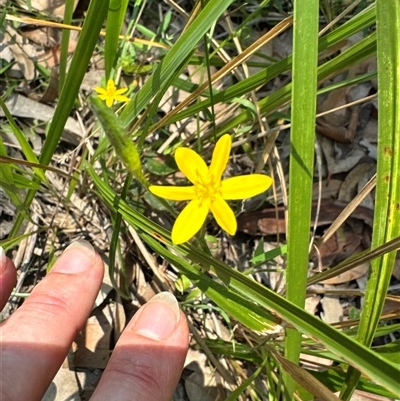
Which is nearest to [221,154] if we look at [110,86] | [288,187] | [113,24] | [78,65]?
[288,187]

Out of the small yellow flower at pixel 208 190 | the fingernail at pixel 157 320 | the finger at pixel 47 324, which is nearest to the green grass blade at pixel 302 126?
the small yellow flower at pixel 208 190

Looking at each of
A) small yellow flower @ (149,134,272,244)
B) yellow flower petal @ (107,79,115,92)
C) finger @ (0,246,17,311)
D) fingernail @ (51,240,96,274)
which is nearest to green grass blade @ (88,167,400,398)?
small yellow flower @ (149,134,272,244)

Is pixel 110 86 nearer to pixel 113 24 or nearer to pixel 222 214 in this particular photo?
pixel 113 24

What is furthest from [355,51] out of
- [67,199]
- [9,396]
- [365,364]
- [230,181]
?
[9,396]

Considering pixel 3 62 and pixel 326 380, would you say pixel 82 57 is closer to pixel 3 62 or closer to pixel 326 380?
pixel 3 62

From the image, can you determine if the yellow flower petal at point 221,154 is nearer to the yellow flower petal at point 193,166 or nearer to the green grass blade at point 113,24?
the yellow flower petal at point 193,166

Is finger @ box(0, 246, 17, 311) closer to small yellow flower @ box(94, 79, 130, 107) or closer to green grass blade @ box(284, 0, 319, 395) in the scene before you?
small yellow flower @ box(94, 79, 130, 107)
